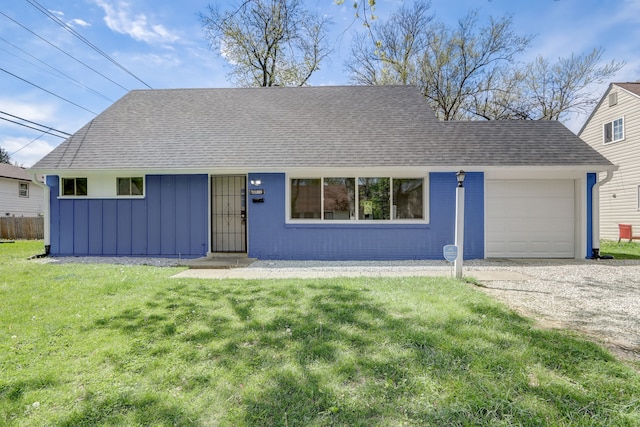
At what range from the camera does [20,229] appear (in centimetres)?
1664

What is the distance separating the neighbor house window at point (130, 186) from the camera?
9.28 m

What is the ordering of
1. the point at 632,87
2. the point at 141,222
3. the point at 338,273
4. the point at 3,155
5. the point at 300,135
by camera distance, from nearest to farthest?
the point at 338,273
the point at 141,222
the point at 300,135
the point at 632,87
the point at 3,155

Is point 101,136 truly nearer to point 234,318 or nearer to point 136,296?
point 136,296

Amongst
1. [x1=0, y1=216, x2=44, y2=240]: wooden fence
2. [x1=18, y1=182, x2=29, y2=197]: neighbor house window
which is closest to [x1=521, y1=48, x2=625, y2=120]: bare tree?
[x1=0, y1=216, x2=44, y2=240]: wooden fence

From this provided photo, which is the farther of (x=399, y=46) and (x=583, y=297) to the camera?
(x=399, y=46)

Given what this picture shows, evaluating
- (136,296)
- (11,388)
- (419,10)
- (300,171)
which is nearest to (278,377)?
(11,388)

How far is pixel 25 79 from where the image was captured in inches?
500

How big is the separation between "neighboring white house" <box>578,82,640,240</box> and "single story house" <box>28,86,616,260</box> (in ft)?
25.3

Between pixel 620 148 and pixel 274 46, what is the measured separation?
1895 centimetres

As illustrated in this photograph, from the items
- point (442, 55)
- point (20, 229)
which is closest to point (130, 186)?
point (20, 229)

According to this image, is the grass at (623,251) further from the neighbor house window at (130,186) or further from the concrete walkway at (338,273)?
the neighbor house window at (130,186)

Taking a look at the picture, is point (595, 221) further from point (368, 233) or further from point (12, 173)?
point (12, 173)

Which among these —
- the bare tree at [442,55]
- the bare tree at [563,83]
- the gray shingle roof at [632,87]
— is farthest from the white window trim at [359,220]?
the bare tree at [563,83]

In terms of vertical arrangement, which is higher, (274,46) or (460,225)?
(274,46)
